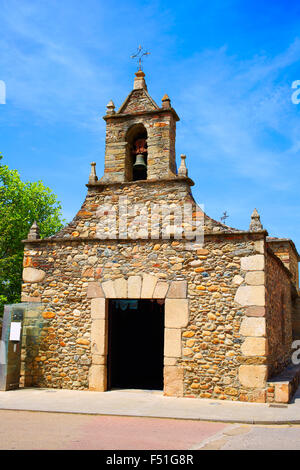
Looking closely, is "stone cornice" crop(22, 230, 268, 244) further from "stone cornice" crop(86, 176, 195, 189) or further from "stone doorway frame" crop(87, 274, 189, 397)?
"stone cornice" crop(86, 176, 195, 189)

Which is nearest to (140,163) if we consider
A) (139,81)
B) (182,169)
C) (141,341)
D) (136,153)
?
(136,153)

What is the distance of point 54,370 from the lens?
9820 mm

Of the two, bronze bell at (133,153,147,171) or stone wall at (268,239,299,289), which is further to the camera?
stone wall at (268,239,299,289)

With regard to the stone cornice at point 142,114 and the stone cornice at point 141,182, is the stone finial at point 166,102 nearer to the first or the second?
the stone cornice at point 142,114

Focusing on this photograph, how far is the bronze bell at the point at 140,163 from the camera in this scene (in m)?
10.4

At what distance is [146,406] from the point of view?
26.1 ft

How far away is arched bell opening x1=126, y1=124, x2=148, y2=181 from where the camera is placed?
10523 mm

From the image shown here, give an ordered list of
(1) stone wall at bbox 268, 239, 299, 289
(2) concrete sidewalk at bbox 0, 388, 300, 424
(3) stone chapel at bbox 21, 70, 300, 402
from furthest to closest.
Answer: (1) stone wall at bbox 268, 239, 299, 289, (3) stone chapel at bbox 21, 70, 300, 402, (2) concrete sidewalk at bbox 0, 388, 300, 424

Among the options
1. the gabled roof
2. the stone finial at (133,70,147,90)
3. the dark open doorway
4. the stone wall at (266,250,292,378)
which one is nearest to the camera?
the stone wall at (266,250,292,378)

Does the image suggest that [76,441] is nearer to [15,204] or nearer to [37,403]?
[37,403]

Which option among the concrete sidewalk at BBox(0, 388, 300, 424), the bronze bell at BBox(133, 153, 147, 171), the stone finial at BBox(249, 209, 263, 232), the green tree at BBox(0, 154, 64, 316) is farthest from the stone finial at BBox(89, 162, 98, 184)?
the green tree at BBox(0, 154, 64, 316)

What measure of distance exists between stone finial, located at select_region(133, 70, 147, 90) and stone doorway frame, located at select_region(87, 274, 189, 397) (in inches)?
187

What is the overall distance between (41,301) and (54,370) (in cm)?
157

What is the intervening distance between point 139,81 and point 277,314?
6.71 metres
